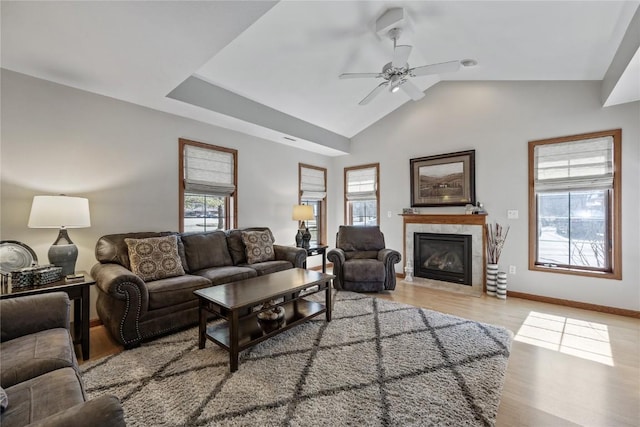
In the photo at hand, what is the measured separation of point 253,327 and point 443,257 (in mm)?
3403

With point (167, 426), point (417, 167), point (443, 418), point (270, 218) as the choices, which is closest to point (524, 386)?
point (443, 418)

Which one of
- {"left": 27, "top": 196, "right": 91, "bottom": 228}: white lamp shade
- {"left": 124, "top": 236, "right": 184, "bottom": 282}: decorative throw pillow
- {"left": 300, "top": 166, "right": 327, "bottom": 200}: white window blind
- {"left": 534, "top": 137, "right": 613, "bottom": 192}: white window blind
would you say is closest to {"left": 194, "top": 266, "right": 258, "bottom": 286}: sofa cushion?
{"left": 124, "top": 236, "right": 184, "bottom": 282}: decorative throw pillow

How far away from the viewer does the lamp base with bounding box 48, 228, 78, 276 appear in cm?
244

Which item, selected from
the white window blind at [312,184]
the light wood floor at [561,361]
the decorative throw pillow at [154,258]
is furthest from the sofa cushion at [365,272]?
the decorative throw pillow at [154,258]

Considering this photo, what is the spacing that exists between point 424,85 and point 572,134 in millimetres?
2151

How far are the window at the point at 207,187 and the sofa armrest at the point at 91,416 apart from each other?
312 cm

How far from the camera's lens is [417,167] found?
15.9 ft

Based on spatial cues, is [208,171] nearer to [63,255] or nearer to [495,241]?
[63,255]

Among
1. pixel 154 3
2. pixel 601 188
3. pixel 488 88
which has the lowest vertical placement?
pixel 601 188

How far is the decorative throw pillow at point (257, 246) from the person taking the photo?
3784mm

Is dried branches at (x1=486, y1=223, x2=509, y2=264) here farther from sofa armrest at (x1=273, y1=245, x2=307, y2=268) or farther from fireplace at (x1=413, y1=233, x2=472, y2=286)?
sofa armrest at (x1=273, y1=245, x2=307, y2=268)

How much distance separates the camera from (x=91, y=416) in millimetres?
806

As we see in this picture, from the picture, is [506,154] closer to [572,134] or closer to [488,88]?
[572,134]

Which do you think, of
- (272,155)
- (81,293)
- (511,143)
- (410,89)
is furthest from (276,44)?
(511,143)
